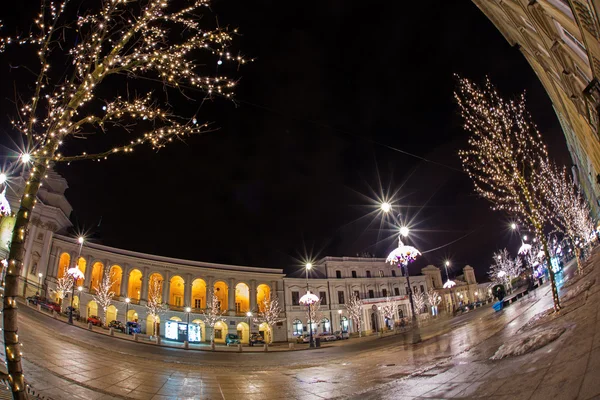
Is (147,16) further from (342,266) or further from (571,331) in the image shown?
(342,266)

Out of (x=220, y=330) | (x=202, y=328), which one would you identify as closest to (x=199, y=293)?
(x=202, y=328)

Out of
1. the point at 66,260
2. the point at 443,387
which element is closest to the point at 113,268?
the point at 66,260

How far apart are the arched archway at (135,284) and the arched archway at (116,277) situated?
155 centimetres

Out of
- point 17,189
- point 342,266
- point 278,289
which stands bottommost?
point 278,289

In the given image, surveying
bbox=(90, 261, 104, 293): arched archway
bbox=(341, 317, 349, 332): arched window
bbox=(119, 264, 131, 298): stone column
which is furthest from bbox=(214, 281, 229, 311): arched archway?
bbox=(341, 317, 349, 332): arched window

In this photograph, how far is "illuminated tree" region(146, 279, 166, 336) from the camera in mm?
45812

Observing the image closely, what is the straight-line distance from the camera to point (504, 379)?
16.8ft

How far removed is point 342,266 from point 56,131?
62.0 meters

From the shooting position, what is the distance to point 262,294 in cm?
5894

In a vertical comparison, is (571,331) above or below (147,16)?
below

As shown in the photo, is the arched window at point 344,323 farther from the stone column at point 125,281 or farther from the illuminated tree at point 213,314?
the stone column at point 125,281

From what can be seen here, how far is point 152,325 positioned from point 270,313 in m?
19.2

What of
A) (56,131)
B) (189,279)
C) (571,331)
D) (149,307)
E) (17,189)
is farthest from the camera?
(189,279)

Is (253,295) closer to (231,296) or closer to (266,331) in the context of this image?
(231,296)
